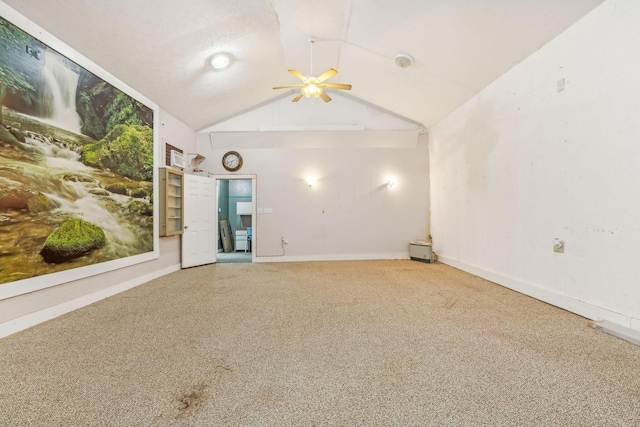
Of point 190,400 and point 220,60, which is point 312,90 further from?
point 190,400

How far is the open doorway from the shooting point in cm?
878

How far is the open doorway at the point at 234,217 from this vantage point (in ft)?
28.8

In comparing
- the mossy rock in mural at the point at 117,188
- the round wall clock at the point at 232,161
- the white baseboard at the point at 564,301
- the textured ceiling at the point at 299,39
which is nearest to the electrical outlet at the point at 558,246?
the white baseboard at the point at 564,301

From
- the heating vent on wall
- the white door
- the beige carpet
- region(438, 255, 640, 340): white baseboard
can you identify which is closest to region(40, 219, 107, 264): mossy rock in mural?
the beige carpet

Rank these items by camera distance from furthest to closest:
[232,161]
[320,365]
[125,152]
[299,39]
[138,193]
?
1. [232,161]
2. [299,39]
3. [138,193]
4. [125,152]
5. [320,365]

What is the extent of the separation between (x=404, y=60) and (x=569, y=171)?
2820 mm

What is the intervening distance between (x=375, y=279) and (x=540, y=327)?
236 cm

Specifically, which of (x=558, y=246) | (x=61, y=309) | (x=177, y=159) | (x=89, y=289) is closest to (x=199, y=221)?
(x=177, y=159)

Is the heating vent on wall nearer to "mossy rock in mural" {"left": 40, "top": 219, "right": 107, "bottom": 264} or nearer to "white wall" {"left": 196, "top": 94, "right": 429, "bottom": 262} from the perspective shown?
"white wall" {"left": 196, "top": 94, "right": 429, "bottom": 262}

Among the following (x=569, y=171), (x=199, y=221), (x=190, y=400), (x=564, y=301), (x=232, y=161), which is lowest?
(x=190, y=400)

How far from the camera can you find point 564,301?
3.18 m

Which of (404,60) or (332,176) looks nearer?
(404,60)

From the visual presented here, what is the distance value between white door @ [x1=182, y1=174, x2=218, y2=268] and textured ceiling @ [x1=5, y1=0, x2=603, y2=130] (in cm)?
149

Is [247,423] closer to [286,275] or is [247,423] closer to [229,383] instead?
[229,383]
